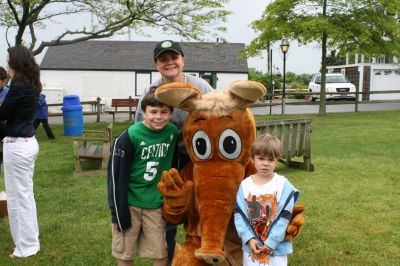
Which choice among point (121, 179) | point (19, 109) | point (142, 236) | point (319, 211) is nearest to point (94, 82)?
point (319, 211)

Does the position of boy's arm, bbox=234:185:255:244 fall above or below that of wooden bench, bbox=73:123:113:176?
above

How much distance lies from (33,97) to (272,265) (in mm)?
2818

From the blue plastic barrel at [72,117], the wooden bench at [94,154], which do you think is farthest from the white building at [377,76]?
the wooden bench at [94,154]

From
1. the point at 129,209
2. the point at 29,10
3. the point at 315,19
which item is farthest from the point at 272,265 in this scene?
the point at 315,19

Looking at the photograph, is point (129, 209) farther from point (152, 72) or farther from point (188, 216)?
point (152, 72)

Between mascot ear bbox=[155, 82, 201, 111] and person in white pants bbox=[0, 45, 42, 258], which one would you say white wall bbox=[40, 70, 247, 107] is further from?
mascot ear bbox=[155, 82, 201, 111]

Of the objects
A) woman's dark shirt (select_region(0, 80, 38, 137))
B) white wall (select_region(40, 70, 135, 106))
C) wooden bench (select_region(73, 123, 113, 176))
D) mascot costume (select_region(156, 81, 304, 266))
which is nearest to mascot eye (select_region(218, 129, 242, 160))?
mascot costume (select_region(156, 81, 304, 266))

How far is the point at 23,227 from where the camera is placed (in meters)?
4.81

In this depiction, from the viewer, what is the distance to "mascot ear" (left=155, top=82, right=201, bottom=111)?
115 inches

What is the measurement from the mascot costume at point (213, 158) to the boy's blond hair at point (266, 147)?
8 centimetres

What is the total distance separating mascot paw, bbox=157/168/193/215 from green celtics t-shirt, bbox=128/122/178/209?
0.67 ft

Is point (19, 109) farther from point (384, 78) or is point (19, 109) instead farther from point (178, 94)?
point (384, 78)

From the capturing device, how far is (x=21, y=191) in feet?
15.5

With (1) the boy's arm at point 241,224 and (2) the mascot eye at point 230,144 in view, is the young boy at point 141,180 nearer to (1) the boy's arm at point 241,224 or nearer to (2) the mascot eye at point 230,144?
(2) the mascot eye at point 230,144
